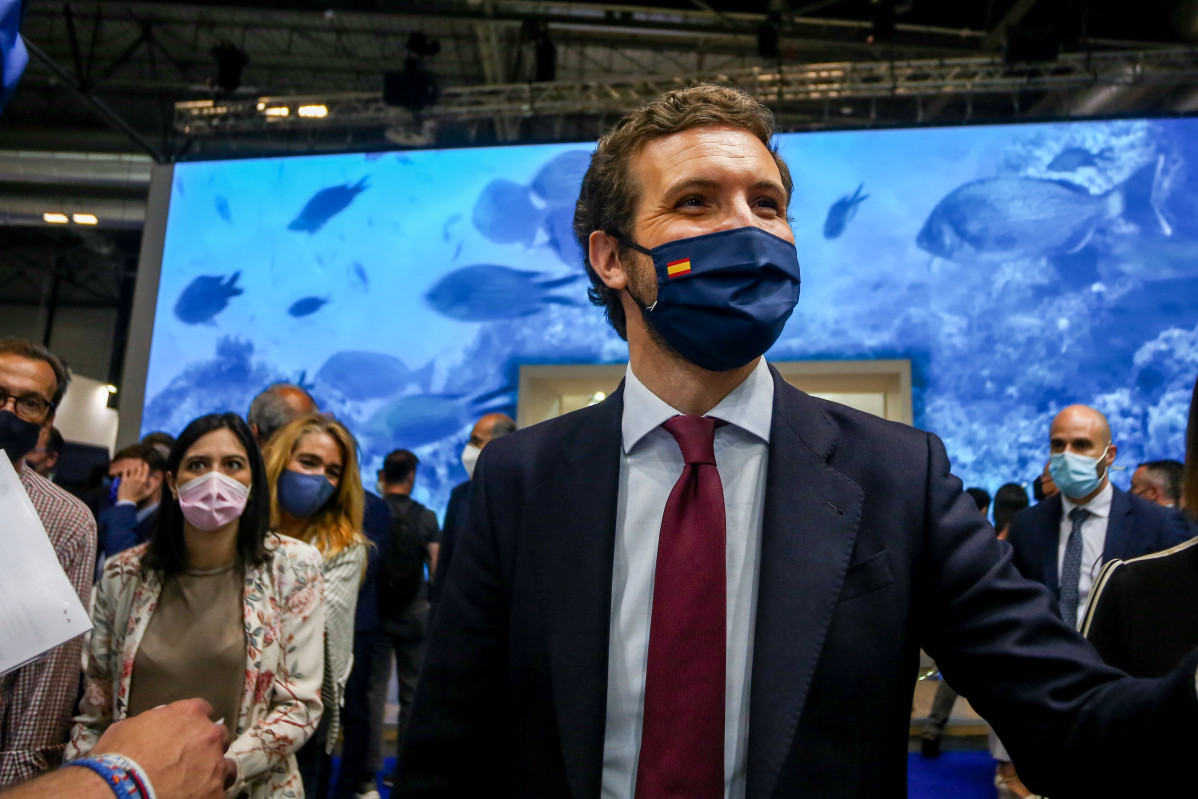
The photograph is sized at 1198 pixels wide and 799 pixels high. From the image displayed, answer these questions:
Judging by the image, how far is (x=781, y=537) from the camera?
125cm

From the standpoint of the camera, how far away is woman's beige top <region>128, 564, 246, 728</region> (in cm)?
233

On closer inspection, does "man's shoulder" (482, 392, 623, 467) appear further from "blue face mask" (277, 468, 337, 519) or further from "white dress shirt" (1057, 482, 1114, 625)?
"white dress shirt" (1057, 482, 1114, 625)

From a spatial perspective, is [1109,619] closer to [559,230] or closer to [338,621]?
→ [338,621]

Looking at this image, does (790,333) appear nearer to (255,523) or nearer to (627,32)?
(627,32)

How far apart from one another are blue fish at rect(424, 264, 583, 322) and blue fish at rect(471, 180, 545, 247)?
Result: 0.35m

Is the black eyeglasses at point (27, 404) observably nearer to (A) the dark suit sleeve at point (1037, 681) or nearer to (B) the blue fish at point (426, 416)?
(A) the dark suit sleeve at point (1037, 681)

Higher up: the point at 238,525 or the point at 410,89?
the point at 410,89

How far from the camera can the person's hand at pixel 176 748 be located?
1.09m

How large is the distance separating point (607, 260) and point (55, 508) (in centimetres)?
181

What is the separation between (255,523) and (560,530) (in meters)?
1.63

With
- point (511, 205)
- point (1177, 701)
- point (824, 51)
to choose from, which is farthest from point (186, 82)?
point (1177, 701)

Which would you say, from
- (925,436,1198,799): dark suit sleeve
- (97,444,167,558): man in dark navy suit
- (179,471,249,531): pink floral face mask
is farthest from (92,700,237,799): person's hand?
(97,444,167,558): man in dark navy suit

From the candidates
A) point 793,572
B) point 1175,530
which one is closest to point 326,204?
point 1175,530

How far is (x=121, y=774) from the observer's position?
41.1 inches
